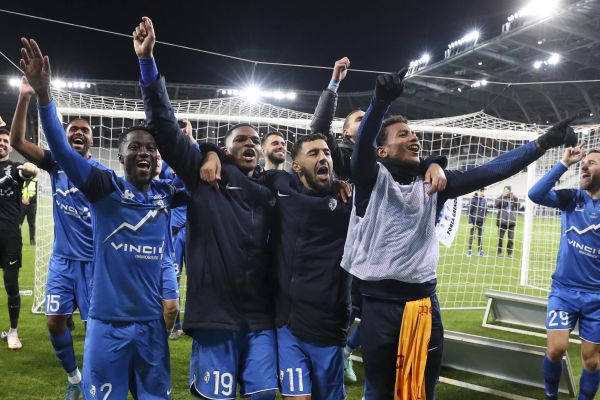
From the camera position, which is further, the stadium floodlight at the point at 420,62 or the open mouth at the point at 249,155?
the stadium floodlight at the point at 420,62

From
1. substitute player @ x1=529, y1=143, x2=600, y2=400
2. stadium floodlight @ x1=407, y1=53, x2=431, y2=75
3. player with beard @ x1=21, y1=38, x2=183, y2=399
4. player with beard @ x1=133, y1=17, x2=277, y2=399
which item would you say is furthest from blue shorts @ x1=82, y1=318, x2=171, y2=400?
stadium floodlight @ x1=407, y1=53, x2=431, y2=75

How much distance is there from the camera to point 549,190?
484 centimetres

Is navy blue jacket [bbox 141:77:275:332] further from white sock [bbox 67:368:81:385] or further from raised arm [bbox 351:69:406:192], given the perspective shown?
white sock [bbox 67:368:81:385]

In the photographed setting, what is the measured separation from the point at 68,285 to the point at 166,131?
7.78ft

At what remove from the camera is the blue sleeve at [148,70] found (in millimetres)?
2820

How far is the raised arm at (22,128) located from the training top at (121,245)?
0.29 m

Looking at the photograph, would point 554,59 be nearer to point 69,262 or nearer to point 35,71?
point 69,262

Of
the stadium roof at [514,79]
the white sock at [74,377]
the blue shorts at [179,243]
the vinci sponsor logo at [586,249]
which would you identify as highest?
the stadium roof at [514,79]

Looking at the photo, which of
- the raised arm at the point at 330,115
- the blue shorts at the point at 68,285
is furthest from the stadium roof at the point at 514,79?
the blue shorts at the point at 68,285

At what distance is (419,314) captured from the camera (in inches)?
116

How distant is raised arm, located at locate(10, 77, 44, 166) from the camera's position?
308 cm

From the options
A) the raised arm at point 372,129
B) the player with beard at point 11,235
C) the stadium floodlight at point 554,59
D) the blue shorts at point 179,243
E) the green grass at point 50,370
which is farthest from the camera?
the stadium floodlight at point 554,59

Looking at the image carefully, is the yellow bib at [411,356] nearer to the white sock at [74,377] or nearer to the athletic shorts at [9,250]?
the white sock at [74,377]

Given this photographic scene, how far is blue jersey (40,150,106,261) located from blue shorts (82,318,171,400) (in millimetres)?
1826
